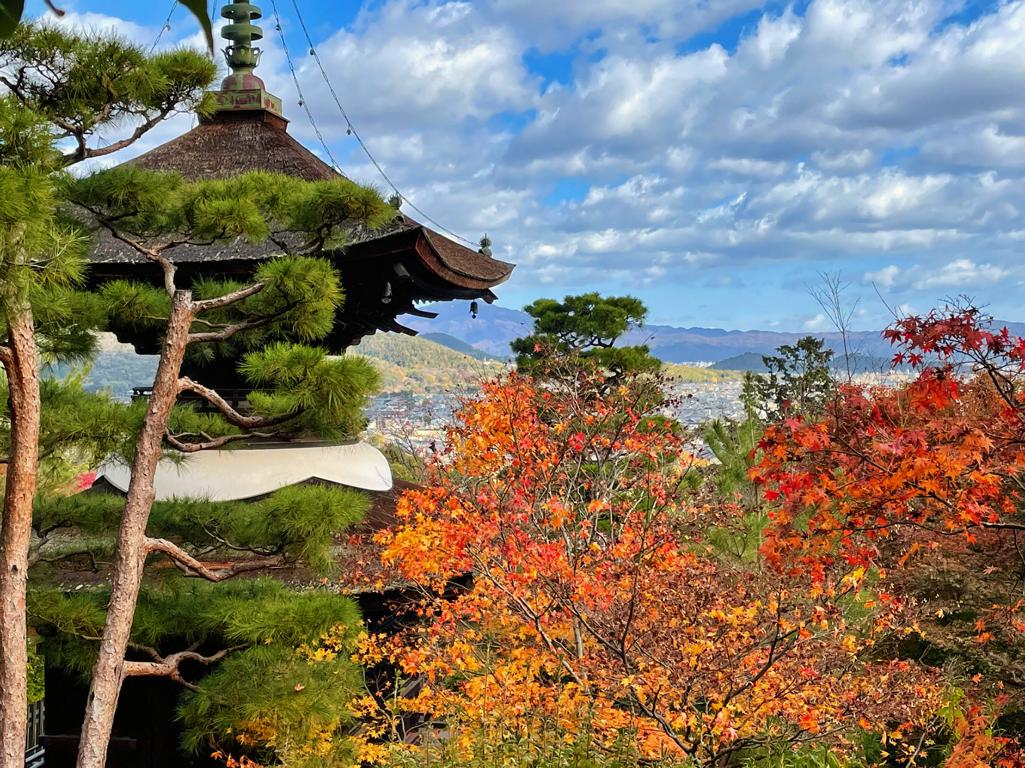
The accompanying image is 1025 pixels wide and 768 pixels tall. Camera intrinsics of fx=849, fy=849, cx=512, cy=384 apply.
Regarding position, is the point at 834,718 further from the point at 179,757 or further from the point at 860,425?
the point at 179,757

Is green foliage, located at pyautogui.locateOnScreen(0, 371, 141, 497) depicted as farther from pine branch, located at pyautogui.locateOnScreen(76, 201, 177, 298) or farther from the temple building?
pine branch, located at pyautogui.locateOnScreen(76, 201, 177, 298)

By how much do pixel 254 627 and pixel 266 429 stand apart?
129cm

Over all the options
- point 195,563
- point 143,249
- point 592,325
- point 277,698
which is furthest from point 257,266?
point 592,325

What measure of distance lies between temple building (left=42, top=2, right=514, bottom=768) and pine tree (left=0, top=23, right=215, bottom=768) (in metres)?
1.30

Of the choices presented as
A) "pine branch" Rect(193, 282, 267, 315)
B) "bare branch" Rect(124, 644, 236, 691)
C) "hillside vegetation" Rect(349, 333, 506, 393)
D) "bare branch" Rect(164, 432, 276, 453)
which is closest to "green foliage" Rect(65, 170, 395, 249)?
"pine branch" Rect(193, 282, 267, 315)

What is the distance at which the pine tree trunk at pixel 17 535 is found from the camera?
4.45 m

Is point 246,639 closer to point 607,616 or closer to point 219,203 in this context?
point 607,616

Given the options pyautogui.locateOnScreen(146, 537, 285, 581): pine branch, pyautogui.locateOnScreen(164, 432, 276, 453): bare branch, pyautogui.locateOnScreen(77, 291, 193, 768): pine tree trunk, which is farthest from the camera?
pyautogui.locateOnScreen(164, 432, 276, 453): bare branch

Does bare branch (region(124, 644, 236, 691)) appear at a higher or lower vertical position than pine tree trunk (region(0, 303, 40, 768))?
lower

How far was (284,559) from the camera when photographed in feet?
18.4

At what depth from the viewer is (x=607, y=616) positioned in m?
A: 5.69

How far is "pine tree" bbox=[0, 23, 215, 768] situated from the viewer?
12.3 feet

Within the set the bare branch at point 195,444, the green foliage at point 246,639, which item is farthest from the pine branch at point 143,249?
the green foliage at point 246,639

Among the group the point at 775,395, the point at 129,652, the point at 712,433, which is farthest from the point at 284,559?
the point at 775,395
